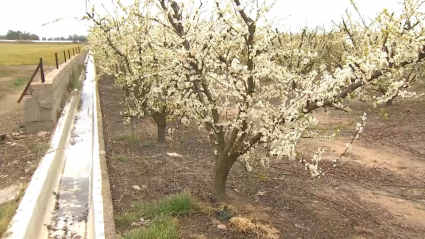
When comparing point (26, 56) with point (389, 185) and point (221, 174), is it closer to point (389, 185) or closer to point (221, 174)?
point (221, 174)

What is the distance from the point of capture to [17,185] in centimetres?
612

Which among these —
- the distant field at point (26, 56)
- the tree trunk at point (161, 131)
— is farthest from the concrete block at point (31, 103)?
the distant field at point (26, 56)

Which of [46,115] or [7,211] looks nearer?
[7,211]

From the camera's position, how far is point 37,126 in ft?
30.8

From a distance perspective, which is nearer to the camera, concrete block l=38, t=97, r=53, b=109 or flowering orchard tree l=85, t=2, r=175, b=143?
flowering orchard tree l=85, t=2, r=175, b=143

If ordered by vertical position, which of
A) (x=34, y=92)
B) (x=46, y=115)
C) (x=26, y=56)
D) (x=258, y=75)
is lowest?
(x=46, y=115)

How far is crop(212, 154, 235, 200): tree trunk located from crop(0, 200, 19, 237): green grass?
8.78 ft

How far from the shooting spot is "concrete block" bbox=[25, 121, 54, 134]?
9266 millimetres

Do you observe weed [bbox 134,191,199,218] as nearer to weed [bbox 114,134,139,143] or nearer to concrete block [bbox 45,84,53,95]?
weed [bbox 114,134,139,143]

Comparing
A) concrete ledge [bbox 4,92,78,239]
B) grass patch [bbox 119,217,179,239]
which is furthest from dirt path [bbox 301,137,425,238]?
concrete ledge [bbox 4,92,78,239]

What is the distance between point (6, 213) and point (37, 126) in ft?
16.5

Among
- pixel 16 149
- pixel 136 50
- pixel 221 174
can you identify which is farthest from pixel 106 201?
pixel 136 50

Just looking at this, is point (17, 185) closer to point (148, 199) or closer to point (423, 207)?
point (148, 199)

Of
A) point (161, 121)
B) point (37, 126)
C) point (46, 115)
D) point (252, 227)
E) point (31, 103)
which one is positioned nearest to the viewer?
point (252, 227)
